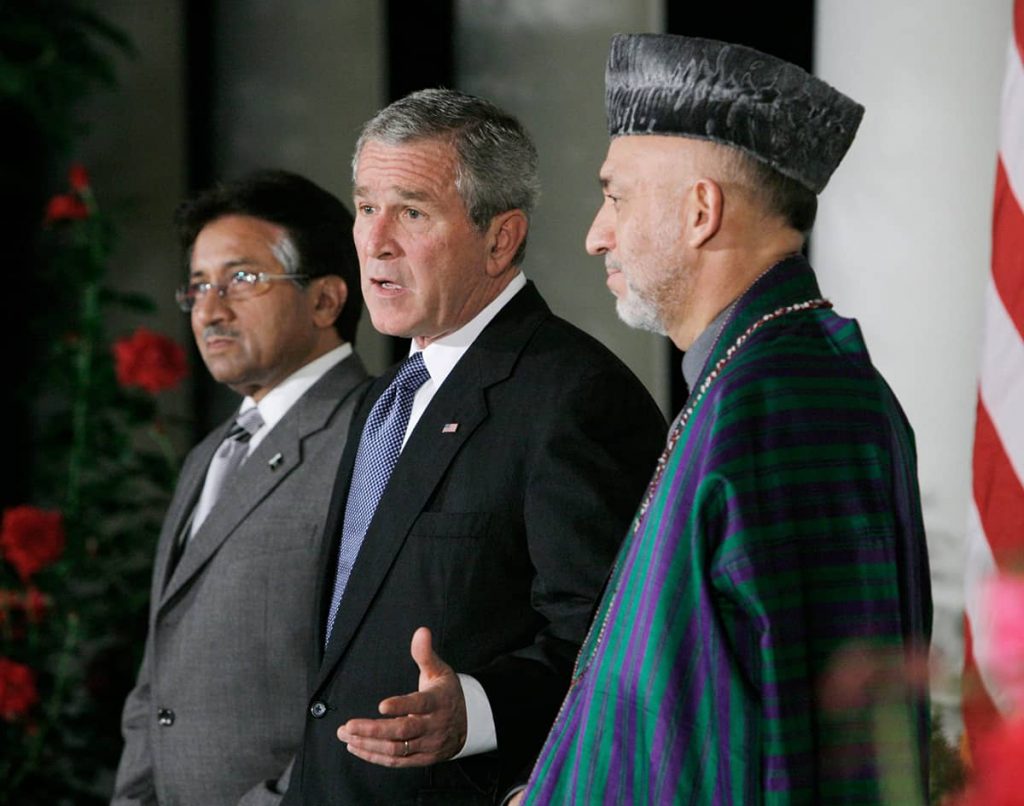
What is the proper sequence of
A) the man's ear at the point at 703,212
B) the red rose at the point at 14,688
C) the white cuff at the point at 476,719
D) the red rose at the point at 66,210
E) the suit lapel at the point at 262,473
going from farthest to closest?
the red rose at the point at 66,210, the red rose at the point at 14,688, the suit lapel at the point at 262,473, the white cuff at the point at 476,719, the man's ear at the point at 703,212

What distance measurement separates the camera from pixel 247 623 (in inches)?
82.2

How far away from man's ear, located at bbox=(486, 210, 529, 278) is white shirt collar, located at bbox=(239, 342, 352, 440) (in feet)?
1.91

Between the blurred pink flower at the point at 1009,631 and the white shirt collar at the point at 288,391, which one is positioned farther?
the white shirt collar at the point at 288,391

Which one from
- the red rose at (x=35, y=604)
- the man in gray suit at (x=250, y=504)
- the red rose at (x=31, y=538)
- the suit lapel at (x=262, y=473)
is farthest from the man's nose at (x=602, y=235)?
the red rose at (x=35, y=604)

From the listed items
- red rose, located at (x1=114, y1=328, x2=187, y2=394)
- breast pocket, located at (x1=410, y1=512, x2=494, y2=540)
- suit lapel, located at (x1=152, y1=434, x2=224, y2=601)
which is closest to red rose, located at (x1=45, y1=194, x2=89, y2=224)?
red rose, located at (x1=114, y1=328, x2=187, y2=394)

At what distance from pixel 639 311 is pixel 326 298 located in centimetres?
115

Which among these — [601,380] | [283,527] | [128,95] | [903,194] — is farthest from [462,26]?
[601,380]

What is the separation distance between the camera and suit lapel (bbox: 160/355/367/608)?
7.11 feet

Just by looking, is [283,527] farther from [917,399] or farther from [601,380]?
[917,399]

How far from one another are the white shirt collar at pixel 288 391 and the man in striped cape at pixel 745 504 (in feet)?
3.63

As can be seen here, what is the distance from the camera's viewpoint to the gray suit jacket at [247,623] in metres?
2.06

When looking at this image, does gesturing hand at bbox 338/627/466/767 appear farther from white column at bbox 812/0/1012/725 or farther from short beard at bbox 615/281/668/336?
white column at bbox 812/0/1012/725

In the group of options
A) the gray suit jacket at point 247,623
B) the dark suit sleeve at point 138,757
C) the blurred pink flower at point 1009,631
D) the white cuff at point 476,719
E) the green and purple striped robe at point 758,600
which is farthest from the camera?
the dark suit sleeve at point 138,757

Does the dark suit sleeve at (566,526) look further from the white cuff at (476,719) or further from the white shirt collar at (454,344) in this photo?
the white shirt collar at (454,344)
